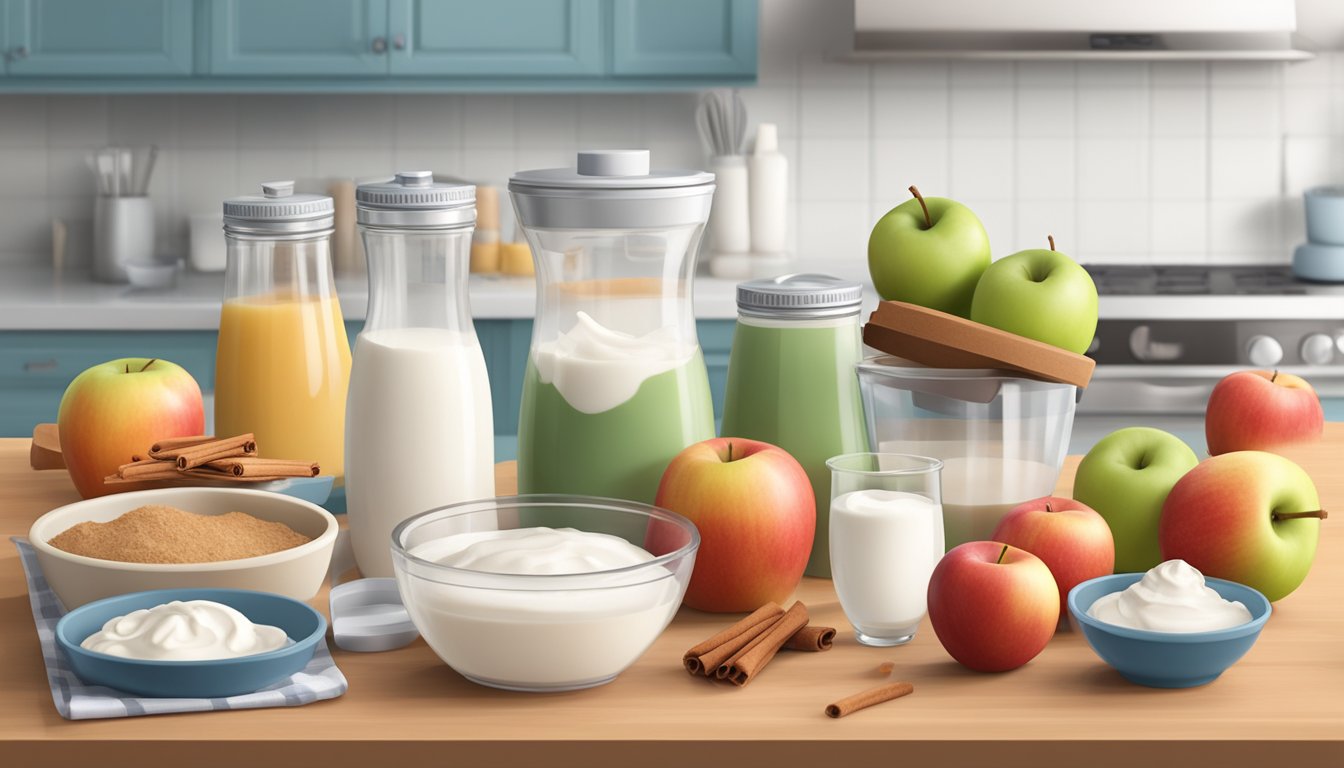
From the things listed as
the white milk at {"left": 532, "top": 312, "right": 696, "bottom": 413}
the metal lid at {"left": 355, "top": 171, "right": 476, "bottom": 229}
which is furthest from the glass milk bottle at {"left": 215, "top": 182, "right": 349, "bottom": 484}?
the white milk at {"left": 532, "top": 312, "right": 696, "bottom": 413}

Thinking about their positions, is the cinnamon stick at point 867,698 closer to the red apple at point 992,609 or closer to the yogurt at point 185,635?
the red apple at point 992,609

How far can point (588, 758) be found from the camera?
0.85 metres

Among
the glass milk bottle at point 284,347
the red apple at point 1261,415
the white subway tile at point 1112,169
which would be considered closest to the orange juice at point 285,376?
the glass milk bottle at point 284,347

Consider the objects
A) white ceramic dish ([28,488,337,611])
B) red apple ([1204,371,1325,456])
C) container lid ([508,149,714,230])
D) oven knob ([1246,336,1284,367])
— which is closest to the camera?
white ceramic dish ([28,488,337,611])

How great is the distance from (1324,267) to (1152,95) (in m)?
0.64

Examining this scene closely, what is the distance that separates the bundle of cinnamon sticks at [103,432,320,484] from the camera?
119 centimetres

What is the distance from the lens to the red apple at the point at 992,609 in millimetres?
922

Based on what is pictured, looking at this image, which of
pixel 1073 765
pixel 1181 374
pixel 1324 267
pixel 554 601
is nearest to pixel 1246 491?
pixel 1073 765

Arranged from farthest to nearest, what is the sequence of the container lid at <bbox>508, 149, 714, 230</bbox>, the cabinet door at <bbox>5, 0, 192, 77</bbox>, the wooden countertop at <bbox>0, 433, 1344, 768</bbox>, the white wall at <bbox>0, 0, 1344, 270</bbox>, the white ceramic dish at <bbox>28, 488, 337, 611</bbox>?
1. the white wall at <bbox>0, 0, 1344, 270</bbox>
2. the cabinet door at <bbox>5, 0, 192, 77</bbox>
3. the container lid at <bbox>508, 149, 714, 230</bbox>
4. the white ceramic dish at <bbox>28, 488, 337, 611</bbox>
5. the wooden countertop at <bbox>0, 433, 1344, 768</bbox>

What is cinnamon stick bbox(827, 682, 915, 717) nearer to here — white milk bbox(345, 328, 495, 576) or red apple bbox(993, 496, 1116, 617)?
red apple bbox(993, 496, 1116, 617)

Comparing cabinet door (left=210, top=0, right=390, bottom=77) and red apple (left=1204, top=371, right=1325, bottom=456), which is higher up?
cabinet door (left=210, top=0, right=390, bottom=77)

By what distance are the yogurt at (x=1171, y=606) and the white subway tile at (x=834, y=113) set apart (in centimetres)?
268

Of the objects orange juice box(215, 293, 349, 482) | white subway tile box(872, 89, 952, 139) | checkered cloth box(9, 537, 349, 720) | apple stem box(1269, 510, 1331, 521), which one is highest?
white subway tile box(872, 89, 952, 139)

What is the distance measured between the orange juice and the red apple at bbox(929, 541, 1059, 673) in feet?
1.89
